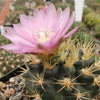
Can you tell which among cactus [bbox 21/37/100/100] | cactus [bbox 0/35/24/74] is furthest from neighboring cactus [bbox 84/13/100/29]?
cactus [bbox 21/37/100/100]

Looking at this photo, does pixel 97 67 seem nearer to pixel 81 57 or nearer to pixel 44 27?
pixel 81 57

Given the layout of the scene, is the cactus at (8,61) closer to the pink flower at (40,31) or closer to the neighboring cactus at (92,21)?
the pink flower at (40,31)

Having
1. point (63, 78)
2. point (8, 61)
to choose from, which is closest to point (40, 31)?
point (63, 78)

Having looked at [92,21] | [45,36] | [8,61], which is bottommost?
[8,61]

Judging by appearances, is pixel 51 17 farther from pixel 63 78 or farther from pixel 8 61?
pixel 8 61

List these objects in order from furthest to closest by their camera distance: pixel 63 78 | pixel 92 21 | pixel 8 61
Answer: pixel 92 21 → pixel 8 61 → pixel 63 78

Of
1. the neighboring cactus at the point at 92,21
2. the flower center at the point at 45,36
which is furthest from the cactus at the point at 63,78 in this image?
the neighboring cactus at the point at 92,21

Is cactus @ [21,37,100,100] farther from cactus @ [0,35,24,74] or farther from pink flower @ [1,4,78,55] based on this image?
cactus @ [0,35,24,74]

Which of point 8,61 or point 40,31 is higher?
point 40,31

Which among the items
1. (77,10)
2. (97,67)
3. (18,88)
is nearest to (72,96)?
(97,67)
